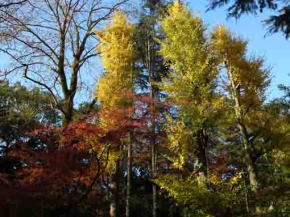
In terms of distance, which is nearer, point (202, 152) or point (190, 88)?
point (202, 152)

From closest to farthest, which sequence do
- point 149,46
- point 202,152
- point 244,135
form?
point 202,152, point 244,135, point 149,46

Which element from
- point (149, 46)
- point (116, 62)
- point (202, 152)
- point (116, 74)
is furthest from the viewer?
point (149, 46)

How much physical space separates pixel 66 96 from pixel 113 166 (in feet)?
10.5

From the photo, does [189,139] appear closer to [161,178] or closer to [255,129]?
[161,178]

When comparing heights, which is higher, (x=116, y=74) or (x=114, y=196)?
(x=116, y=74)

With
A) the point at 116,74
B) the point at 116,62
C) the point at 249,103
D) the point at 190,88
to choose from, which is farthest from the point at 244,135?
the point at 116,62

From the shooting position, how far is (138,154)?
1836 centimetres

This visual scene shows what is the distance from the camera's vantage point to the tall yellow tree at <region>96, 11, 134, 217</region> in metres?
13.0

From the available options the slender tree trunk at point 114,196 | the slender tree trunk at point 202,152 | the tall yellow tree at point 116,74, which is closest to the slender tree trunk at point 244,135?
the slender tree trunk at point 202,152

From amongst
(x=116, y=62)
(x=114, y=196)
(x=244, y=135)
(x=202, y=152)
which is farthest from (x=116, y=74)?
(x=202, y=152)

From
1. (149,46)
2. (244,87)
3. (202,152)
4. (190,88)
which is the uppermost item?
(149,46)

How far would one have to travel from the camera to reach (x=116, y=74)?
14367mm

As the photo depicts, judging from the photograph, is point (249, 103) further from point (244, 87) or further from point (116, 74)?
point (116, 74)

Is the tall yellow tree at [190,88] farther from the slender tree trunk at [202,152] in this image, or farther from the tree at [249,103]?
the tree at [249,103]
